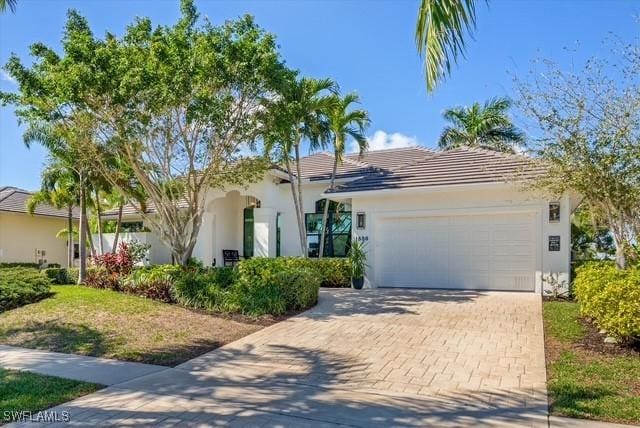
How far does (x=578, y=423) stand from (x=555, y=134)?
21.5ft

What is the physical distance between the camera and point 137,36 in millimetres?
12594

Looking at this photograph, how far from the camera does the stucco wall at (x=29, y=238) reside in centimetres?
2750

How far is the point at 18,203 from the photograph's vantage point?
93.8 feet

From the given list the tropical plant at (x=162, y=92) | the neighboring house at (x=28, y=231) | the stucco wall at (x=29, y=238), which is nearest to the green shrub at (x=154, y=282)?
the tropical plant at (x=162, y=92)

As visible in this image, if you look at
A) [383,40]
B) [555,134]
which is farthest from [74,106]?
[555,134]

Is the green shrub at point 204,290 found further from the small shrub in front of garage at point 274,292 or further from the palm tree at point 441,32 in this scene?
the palm tree at point 441,32

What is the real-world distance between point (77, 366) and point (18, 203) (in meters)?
25.5

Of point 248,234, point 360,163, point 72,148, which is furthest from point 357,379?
point 248,234

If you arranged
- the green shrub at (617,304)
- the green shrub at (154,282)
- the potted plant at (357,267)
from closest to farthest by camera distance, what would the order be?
the green shrub at (617,304) < the green shrub at (154,282) < the potted plant at (357,267)

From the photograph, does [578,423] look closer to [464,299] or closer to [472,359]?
[472,359]

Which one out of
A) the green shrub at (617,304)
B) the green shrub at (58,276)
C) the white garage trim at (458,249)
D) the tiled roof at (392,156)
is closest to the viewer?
the green shrub at (617,304)

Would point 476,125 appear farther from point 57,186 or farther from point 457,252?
point 57,186

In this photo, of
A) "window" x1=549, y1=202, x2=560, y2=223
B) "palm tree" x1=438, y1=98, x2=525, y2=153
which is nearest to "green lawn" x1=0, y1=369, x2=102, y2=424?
"window" x1=549, y1=202, x2=560, y2=223

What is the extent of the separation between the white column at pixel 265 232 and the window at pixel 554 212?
10718mm
